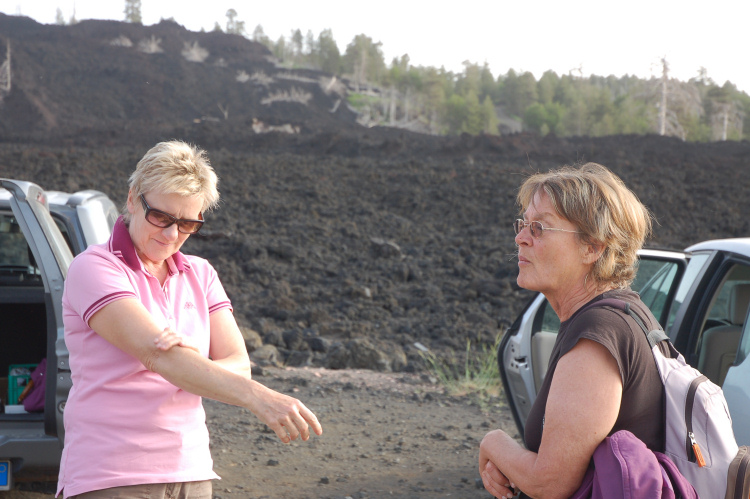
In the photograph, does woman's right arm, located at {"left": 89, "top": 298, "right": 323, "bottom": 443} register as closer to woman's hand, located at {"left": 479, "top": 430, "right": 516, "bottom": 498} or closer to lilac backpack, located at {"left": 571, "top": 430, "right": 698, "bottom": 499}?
woman's hand, located at {"left": 479, "top": 430, "right": 516, "bottom": 498}

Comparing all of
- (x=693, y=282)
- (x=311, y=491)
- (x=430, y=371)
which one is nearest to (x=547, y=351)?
(x=693, y=282)

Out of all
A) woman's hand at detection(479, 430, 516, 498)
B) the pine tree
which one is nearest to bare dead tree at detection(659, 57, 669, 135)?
woman's hand at detection(479, 430, 516, 498)

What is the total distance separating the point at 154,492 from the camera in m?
2.07

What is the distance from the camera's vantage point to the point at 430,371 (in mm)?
8883

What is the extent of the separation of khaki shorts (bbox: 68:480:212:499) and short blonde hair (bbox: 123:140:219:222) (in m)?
0.77

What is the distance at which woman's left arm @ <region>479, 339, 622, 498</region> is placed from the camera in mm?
1641

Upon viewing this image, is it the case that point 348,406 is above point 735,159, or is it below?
below

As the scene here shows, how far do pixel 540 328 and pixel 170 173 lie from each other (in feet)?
9.59

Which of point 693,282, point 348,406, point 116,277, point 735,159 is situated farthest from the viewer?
point 735,159

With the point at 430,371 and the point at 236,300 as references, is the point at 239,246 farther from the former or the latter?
the point at 430,371

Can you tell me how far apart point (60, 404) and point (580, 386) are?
2.51 metres

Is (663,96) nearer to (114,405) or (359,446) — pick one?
(359,446)

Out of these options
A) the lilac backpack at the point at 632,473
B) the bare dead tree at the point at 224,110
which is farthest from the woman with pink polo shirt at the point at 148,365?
the bare dead tree at the point at 224,110

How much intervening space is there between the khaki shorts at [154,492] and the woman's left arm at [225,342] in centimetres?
36
